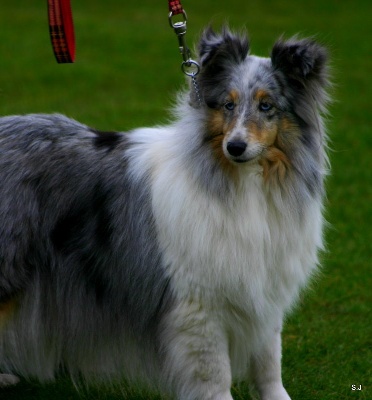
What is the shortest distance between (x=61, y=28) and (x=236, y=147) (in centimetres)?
147

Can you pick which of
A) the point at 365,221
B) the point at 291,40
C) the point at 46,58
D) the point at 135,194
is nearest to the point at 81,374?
the point at 135,194

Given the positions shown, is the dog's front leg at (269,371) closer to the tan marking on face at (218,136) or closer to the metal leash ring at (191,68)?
the tan marking on face at (218,136)

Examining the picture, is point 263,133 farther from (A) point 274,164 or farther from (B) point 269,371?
(B) point 269,371

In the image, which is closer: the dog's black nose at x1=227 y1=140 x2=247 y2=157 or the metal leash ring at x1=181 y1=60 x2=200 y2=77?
the dog's black nose at x1=227 y1=140 x2=247 y2=157

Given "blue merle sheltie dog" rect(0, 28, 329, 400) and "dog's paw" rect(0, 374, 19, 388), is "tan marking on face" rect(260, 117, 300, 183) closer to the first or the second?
"blue merle sheltie dog" rect(0, 28, 329, 400)

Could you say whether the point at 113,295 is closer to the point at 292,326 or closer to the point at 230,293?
the point at 230,293

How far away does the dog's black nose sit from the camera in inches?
165

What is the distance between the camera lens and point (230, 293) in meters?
4.46

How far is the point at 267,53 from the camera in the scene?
12273 mm

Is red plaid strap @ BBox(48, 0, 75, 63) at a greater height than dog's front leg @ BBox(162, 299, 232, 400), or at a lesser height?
greater

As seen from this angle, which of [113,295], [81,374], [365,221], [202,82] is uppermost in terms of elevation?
[202,82]

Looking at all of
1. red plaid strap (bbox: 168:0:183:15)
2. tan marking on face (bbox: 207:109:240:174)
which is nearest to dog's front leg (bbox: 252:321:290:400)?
tan marking on face (bbox: 207:109:240:174)

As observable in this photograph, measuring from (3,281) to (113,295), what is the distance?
0.60 m

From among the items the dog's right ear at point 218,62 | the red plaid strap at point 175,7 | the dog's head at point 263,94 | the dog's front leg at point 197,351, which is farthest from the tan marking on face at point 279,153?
the red plaid strap at point 175,7
